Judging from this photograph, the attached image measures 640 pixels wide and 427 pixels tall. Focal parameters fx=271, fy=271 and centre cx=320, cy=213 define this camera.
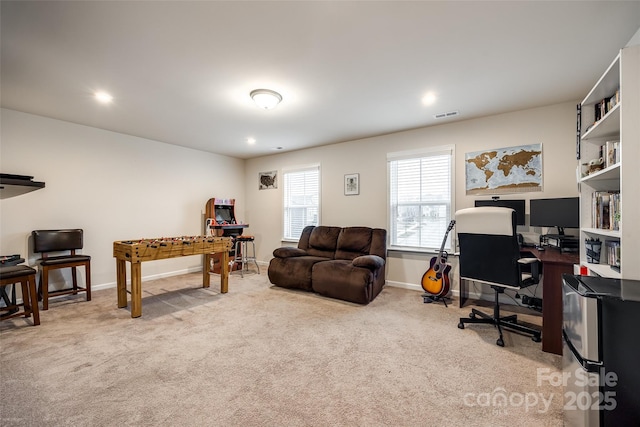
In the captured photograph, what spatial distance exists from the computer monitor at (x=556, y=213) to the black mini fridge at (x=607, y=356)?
80.9 inches

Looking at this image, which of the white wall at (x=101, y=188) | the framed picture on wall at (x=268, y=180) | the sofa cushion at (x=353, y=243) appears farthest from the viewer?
the framed picture on wall at (x=268, y=180)

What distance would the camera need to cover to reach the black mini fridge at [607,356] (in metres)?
1.13

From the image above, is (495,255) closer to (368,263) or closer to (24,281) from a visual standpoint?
(368,263)

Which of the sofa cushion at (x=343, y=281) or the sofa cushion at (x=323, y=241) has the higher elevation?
the sofa cushion at (x=323, y=241)

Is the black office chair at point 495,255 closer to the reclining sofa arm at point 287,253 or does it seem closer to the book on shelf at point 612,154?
the book on shelf at point 612,154

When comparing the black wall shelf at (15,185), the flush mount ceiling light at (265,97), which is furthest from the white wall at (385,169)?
the black wall shelf at (15,185)

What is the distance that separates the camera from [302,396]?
177 cm

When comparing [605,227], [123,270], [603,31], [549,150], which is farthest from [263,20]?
[549,150]

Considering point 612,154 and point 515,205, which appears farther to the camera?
point 515,205

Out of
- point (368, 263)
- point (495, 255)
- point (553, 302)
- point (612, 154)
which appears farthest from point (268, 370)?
point (612, 154)

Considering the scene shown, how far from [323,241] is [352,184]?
1.16 m

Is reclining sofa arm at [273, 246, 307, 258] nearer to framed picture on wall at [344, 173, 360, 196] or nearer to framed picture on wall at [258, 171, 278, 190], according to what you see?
framed picture on wall at [344, 173, 360, 196]

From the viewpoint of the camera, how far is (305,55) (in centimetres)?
234

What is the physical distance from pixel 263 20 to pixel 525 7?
175cm
